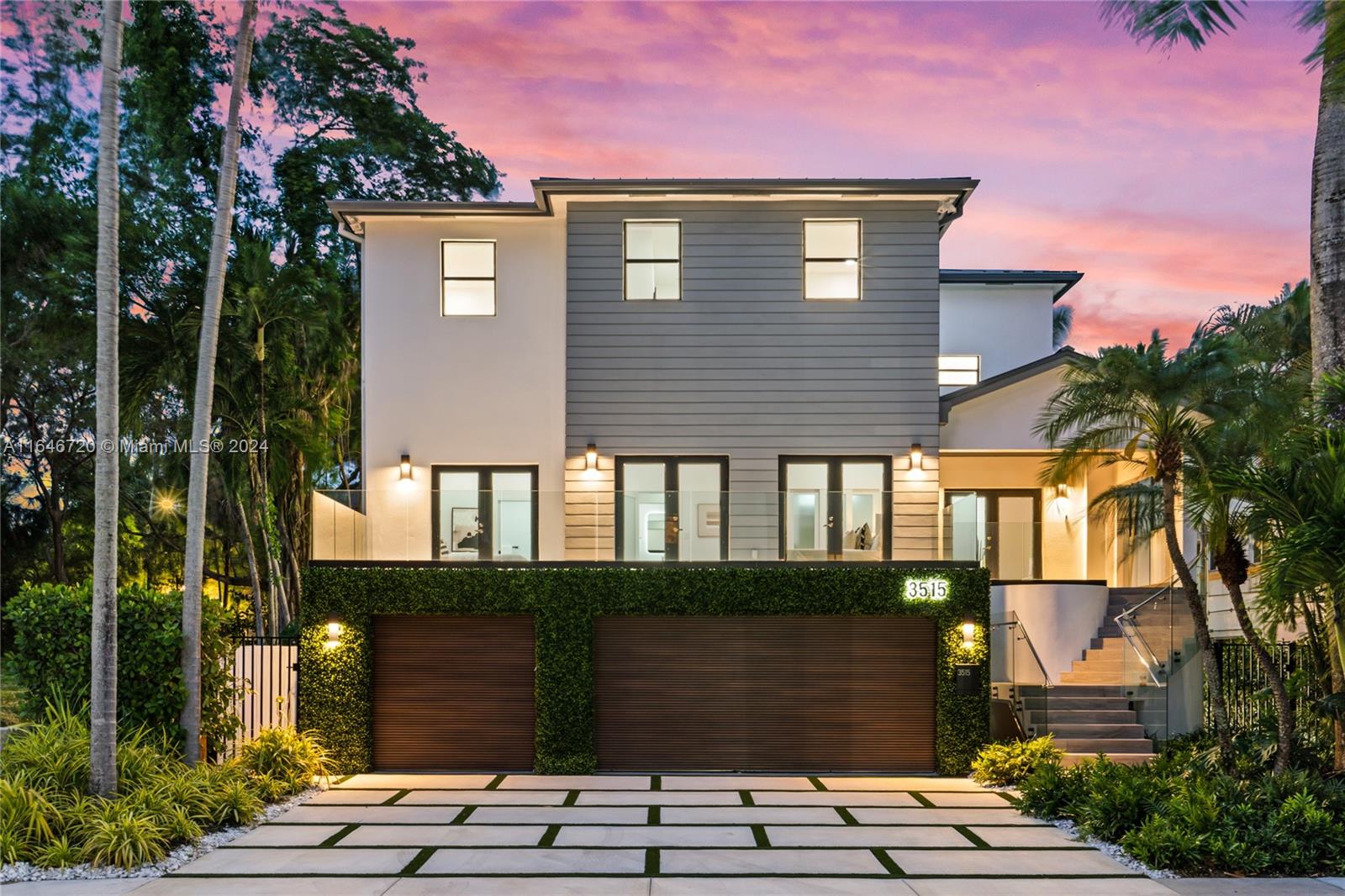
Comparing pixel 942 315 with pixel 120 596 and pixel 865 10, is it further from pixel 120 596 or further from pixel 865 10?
pixel 120 596

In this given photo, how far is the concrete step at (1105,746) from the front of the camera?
49.0 ft

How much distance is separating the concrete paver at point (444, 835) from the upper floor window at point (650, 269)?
28.6 feet

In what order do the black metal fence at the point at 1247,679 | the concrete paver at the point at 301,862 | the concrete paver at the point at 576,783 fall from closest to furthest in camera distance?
the concrete paver at the point at 301,862 → the black metal fence at the point at 1247,679 → the concrete paver at the point at 576,783

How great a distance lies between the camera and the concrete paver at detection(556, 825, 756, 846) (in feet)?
34.9

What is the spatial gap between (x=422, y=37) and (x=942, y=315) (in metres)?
14.4

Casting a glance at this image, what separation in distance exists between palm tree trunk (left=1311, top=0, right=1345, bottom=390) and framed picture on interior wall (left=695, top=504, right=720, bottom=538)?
7.50m

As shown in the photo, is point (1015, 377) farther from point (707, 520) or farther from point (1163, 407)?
point (707, 520)

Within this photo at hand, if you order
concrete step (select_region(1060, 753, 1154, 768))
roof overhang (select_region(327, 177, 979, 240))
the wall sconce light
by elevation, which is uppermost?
roof overhang (select_region(327, 177, 979, 240))

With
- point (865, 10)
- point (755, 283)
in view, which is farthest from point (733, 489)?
point (865, 10)

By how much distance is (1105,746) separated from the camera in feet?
49.2

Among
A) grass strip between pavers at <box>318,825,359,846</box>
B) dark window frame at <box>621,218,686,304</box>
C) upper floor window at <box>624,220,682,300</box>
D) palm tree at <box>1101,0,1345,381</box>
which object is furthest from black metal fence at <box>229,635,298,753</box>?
palm tree at <box>1101,0,1345,381</box>

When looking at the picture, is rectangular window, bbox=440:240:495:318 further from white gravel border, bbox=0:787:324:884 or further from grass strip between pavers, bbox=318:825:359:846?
white gravel border, bbox=0:787:324:884

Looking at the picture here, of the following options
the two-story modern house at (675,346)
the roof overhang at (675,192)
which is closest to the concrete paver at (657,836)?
the two-story modern house at (675,346)

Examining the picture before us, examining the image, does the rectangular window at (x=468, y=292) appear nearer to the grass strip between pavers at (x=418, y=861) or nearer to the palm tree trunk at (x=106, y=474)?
the palm tree trunk at (x=106, y=474)
